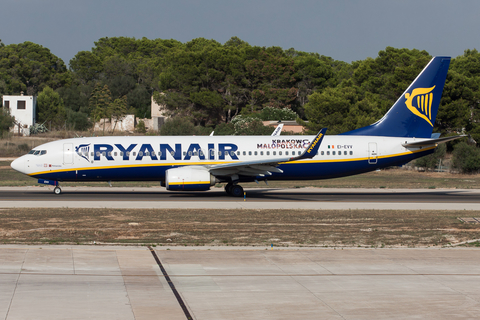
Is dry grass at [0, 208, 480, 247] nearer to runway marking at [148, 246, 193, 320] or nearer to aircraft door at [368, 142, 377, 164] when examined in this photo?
runway marking at [148, 246, 193, 320]

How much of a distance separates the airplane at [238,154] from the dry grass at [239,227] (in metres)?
6.49

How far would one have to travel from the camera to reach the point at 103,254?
49.2 feet

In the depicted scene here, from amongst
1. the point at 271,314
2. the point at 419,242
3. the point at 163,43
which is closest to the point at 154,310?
the point at 271,314

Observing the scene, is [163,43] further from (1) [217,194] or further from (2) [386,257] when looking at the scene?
(2) [386,257]

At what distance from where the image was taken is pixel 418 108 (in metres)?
34.1

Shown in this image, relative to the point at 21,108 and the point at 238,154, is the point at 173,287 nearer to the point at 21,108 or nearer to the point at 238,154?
the point at 238,154

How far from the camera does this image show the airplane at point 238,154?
31.0m

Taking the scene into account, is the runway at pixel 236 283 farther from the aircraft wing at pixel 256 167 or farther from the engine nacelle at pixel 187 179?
the engine nacelle at pixel 187 179

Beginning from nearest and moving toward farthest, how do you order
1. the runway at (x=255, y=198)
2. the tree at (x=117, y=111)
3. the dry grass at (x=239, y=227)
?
the dry grass at (x=239, y=227) → the runway at (x=255, y=198) → the tree at (x=117, y=111)

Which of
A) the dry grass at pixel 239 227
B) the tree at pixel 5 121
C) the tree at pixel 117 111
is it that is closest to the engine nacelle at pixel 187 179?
the dry grass at pixel 239 227

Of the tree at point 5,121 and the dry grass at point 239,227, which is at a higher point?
the tree at point 5,121

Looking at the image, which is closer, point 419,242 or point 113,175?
point 419,242

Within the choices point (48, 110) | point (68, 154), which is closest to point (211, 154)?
point (68, 154)

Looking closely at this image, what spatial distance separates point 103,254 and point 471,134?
59990 mm
